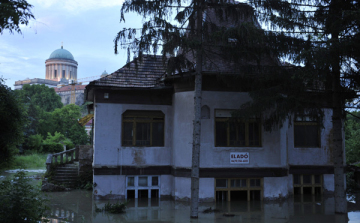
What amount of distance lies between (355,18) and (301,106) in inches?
118

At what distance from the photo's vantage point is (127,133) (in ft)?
52.1

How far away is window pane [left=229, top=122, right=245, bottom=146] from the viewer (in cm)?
1520

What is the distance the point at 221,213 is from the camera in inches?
491

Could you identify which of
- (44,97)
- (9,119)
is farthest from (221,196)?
(44,97)

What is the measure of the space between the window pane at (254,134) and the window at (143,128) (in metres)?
3.88

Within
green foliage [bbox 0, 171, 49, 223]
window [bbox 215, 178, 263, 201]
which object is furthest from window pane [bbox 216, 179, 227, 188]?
green foliage [bbox 0, 171, 49, 223]

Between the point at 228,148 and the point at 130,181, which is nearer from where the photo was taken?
the point at 228,148

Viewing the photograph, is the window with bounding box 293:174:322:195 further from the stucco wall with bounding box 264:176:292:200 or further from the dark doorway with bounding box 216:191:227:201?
the dark doorway with bounding box 216:191:227:201

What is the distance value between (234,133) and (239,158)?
108 centimetres

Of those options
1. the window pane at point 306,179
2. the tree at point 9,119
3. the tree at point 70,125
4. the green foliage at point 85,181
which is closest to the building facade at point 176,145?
the window pane at point 306,179

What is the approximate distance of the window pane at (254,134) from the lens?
50.4 ft

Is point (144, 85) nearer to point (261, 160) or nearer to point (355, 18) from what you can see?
point (261, 160)

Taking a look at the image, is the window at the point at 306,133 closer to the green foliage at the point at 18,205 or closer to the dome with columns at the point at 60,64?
the green foliage at the point at 18,205

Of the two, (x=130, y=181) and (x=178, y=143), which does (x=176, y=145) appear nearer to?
(x=178, y=143)
